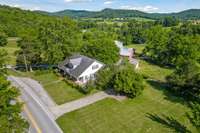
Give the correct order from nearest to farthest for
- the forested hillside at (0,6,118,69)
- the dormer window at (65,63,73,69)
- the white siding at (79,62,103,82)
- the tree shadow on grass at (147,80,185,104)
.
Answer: the tree shadow on grass at (147,80,185,104) < the white siding at (79,62,103,82) < the dormer window at (65,63,73,69) < the forested hillside at (0,6,118,69)

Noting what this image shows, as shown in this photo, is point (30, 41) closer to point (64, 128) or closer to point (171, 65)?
point (64, 128)

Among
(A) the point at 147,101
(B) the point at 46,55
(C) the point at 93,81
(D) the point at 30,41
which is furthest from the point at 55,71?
(A) the point at 147,101

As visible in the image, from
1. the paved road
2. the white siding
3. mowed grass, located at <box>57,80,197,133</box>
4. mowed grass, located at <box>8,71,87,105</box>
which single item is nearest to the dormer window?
mowed grass, located at <box>8,71,87,105</box>

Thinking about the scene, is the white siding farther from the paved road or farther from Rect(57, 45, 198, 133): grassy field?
the paved road

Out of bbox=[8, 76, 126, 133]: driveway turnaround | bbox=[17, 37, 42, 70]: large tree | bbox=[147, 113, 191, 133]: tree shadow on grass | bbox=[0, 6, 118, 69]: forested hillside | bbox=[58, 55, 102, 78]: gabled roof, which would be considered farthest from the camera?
bbox=[17, 37, 42, 70]: large tree

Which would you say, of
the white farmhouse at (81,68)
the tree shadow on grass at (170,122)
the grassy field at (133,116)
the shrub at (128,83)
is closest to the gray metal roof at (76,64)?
the white farmhouse at (81,68)

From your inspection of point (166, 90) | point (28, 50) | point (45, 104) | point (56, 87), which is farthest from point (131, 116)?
point (28, 50)
